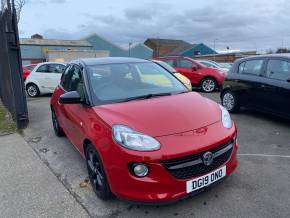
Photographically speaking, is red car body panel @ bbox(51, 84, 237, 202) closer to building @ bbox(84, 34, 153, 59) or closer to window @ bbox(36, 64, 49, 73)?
window @ bbox(36, 64, 49, 73)

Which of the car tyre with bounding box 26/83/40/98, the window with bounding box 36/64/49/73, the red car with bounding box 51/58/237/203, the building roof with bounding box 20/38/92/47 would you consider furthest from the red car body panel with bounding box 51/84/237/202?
the building roof with bounding box 20/38/92/47

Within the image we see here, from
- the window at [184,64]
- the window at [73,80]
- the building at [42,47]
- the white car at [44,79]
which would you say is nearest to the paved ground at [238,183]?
the window at [73,80]

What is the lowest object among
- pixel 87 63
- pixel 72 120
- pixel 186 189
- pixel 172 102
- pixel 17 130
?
pixel 17 130

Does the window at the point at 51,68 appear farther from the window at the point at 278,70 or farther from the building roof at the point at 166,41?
the building roof at the point at 166,41

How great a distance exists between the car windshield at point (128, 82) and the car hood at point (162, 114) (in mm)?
229

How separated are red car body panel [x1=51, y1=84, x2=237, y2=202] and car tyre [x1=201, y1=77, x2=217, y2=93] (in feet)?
29.8

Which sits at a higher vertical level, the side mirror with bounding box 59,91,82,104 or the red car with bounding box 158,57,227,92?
the side mirror with bounding box 59,91,82,104

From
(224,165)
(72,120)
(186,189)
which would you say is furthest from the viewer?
(72,120)

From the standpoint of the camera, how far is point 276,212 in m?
3.03

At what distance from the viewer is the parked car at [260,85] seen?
5918 millimetres

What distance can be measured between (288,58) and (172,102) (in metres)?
3.55

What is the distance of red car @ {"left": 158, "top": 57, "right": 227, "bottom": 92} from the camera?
40.9 ft

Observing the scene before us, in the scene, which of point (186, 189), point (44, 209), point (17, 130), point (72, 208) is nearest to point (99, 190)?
point (72, 208)

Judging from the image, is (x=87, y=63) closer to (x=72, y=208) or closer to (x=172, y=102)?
(x=172, y=102)
